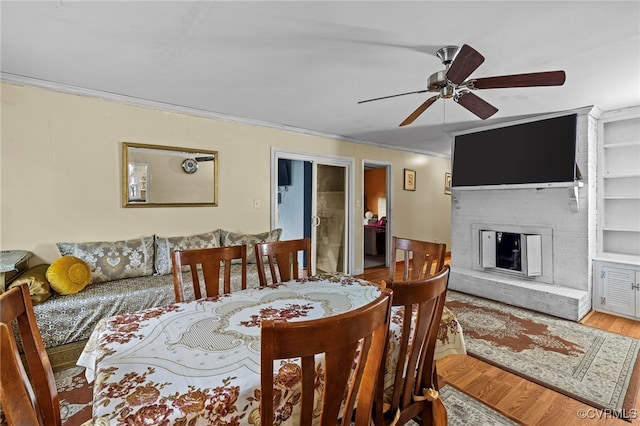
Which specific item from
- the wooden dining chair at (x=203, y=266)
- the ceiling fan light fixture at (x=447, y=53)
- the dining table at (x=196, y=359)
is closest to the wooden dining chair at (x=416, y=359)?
the dining table at (x=196, y=359)

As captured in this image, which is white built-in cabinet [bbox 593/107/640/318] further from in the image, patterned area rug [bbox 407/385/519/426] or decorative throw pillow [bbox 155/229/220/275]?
decorative throw pillow [bbox 155/229/220/275]

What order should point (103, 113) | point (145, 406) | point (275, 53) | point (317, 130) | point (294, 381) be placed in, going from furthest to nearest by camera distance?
point (317, 130) → point (103, 113) → point (275, 53) → point (294, 381) → point (145, 406)

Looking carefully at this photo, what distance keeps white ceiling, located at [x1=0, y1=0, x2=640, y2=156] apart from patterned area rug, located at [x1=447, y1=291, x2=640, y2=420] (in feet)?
7.70

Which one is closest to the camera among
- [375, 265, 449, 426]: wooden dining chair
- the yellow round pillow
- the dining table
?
the dining table

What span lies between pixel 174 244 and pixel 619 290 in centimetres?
491

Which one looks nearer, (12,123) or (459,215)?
(12,123)

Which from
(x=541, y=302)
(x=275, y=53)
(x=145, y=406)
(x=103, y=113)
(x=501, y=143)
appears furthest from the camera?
(x=501, y=143)

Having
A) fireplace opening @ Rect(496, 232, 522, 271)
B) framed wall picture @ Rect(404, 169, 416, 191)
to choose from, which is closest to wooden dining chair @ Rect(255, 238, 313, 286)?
fireplace opening @ Rect(496, 232, 522, 271)

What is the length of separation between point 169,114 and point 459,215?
13.9 ft

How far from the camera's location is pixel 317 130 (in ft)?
14.7

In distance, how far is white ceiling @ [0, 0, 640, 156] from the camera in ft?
5.61

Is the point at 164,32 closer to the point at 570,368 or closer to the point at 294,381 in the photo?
the point at 294,381

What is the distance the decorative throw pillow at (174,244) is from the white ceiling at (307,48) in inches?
58.2

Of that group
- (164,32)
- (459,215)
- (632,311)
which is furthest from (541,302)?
(164,32)
